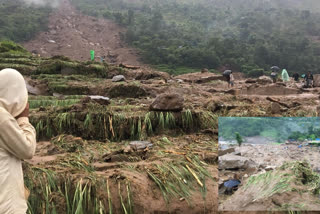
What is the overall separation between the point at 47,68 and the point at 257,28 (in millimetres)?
48656

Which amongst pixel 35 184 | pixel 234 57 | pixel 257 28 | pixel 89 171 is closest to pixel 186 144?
pixel 89 171

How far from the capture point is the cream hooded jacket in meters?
1.86

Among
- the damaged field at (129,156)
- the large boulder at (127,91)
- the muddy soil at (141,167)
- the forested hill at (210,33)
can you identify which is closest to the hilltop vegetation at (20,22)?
the forested hill at (210,33)

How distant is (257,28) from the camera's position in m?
54.4

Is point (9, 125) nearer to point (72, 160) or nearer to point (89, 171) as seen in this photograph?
point (89, 171)

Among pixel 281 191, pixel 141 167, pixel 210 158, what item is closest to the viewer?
pixel 281 191

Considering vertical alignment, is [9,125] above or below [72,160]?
above

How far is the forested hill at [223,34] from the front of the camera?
3523 cm

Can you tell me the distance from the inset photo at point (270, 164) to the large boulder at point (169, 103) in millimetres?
2628

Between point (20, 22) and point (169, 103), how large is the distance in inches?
1894

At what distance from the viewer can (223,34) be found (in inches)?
2143

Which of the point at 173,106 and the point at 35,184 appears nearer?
the point at 35,184

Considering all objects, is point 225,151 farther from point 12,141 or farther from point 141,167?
point 12,141

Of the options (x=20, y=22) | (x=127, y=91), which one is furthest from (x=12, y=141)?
(x=20, y=22)
